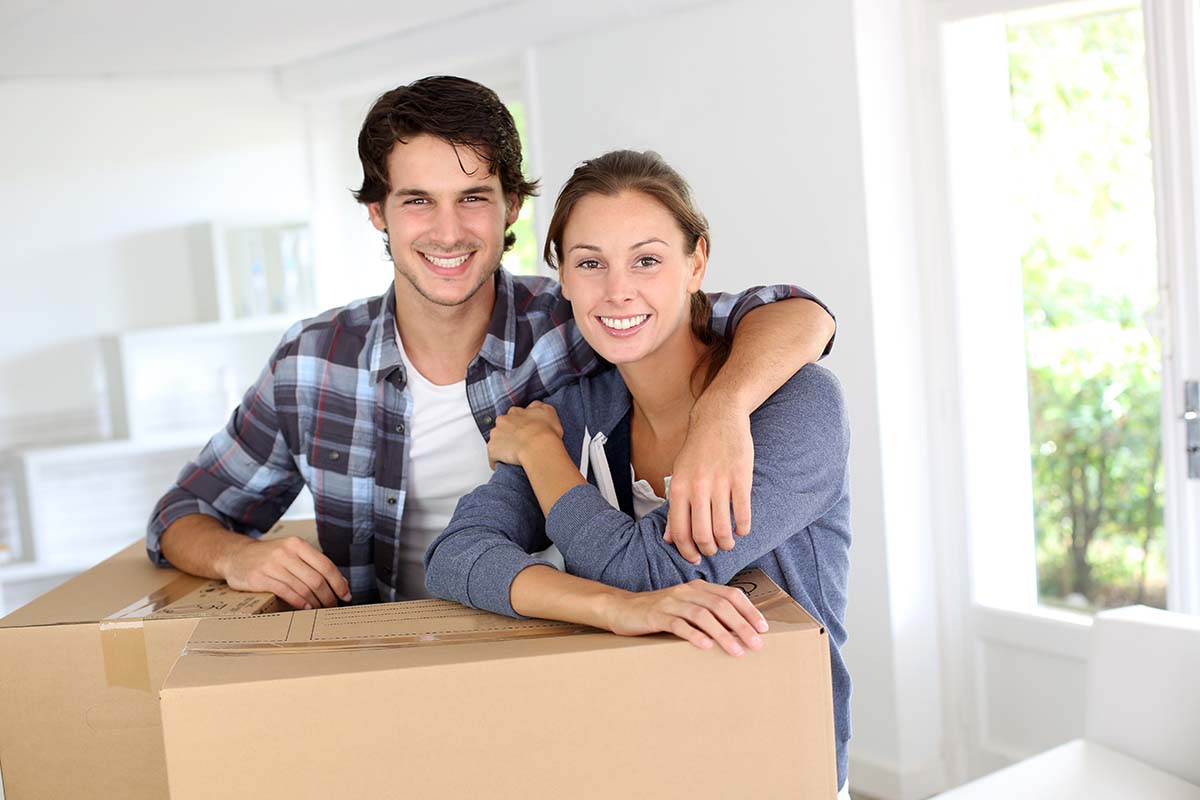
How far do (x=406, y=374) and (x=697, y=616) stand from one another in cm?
88

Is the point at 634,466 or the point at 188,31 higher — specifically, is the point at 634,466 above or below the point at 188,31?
below

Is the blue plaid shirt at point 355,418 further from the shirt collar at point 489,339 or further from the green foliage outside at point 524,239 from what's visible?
the green foliage outside at point 524,239

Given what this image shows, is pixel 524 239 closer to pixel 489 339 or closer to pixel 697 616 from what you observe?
pixel 489 339

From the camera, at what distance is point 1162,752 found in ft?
6.22

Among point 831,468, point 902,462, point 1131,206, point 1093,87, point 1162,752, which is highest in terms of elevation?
point 1093,87

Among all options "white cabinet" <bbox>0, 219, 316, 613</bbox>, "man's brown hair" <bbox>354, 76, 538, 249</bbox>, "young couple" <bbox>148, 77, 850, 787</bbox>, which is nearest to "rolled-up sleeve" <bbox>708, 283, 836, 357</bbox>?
"young couple" <bbox>148, 77, 850, 787</bbox>

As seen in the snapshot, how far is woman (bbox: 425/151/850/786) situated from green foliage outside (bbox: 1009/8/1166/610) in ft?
9.00

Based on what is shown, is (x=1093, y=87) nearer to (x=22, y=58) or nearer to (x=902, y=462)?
(x=902, y=462)

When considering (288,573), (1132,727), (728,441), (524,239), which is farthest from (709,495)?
(524,239)


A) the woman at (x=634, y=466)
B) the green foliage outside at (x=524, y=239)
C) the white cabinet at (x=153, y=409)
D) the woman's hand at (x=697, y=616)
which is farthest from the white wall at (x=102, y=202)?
the woman's hand at (x=697, y=616)

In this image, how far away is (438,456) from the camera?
1.75m

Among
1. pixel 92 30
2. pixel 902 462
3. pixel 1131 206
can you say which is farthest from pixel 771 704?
pixel 1131 206

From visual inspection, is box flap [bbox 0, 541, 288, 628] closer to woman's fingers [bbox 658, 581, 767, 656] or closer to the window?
woman's fingers [bbox 658, 581, 767, 656]

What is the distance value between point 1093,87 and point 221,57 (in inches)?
113
